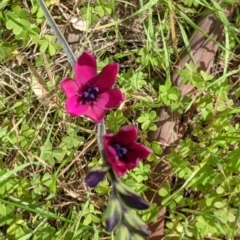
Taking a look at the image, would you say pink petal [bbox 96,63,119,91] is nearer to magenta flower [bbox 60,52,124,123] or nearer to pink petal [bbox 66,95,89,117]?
magenta flower [bbox 60,52,124,123]

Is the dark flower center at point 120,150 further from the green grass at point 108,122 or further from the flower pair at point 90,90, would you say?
the green grass at point 108,122

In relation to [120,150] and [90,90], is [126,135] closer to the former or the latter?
[120,150]

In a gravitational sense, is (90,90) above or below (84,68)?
below

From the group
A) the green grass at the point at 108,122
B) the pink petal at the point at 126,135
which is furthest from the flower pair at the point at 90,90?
the green grass at the point at 108,122

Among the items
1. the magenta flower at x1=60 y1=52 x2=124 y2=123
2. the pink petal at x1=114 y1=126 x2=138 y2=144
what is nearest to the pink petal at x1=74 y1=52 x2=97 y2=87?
the magenta flower at x1=60 y1=52 x2=124 y2=123

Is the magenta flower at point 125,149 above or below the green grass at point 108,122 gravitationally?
above

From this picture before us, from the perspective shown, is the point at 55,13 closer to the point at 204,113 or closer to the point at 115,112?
the point at 115,112

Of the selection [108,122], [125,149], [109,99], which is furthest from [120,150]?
[108,122]
